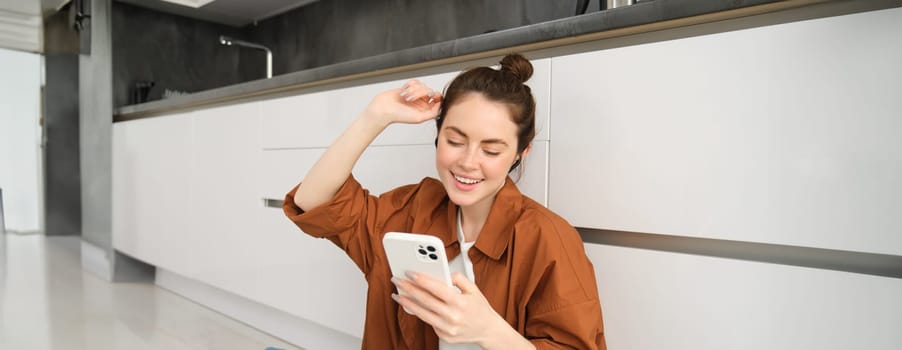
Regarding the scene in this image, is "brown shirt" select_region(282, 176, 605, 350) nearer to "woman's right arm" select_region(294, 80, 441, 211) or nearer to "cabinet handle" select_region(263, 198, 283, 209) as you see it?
"woman's right arm" select_region(294, 80, 441, 211)

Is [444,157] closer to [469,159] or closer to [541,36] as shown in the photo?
[469,159]

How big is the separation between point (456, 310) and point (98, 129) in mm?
2894

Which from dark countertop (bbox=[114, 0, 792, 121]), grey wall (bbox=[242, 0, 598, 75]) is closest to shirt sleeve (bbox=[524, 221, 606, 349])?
dark countertop (bbox=[114, 0, 792, 121])

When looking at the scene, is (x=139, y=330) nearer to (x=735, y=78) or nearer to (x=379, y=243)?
(x=379, y=243)

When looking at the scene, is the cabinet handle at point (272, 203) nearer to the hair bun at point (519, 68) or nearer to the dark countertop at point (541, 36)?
the dark countertop at point (541, 36)

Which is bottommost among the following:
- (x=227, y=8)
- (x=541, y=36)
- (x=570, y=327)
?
(x=570, y=327)

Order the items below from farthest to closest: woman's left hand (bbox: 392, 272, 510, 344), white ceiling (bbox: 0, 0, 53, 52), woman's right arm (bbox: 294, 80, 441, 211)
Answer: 1. white ceiling (bbox: 0, 0, 53, 52)
2. woman's right arm (bbox: 294, 80, 441, 211)
3. woman's left hand (bbox: 392, 272, 510, 344)

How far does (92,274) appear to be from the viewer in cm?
290

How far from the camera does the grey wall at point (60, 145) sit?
14.2 ft

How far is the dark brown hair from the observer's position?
2.82 ft

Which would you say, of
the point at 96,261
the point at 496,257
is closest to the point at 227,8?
the point at 96,261

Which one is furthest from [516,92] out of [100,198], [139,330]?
[100,198]

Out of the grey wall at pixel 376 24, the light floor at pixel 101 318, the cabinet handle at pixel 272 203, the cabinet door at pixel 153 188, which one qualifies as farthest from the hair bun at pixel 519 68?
the cabinet door at pixel 153 188

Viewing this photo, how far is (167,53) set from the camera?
2.93 metres
